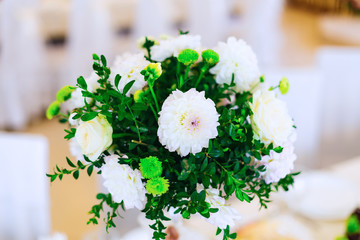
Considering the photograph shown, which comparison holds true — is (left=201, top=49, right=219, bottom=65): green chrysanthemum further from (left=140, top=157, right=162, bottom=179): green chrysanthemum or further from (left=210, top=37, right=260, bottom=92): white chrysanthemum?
(left=140, top=157, right=162, bottom=179): green chrysanthemum

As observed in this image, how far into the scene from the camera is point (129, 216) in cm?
182

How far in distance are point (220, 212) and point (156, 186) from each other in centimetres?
12

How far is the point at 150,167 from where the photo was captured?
0.71m

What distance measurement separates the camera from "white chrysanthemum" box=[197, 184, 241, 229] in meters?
0.73

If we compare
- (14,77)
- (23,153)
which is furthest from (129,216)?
(14,77)

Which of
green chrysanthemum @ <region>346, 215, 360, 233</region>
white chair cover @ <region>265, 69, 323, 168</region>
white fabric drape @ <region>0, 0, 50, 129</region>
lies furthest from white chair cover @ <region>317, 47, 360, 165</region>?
white fabric drape @ <region>0, 0, 50, 129</region>

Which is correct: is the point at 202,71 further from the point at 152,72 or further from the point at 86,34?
the point at 86,34

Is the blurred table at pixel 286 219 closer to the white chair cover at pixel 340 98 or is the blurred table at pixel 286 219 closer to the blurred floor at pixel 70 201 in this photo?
the white chair cover at pixel 340 98

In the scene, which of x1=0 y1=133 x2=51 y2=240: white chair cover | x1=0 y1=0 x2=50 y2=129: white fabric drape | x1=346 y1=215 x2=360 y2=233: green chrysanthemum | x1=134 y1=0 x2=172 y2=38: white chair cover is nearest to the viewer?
x1=346 y1=215 x2=360 y2=233: green chrysanthemum

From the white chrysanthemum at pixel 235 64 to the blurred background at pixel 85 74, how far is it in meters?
0.69

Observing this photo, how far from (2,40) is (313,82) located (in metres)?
2.41

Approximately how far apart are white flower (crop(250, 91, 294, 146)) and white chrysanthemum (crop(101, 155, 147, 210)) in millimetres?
213

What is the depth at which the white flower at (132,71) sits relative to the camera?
2.52 ft

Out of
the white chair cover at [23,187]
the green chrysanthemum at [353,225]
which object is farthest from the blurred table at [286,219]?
the white chair cover at [23,187]
